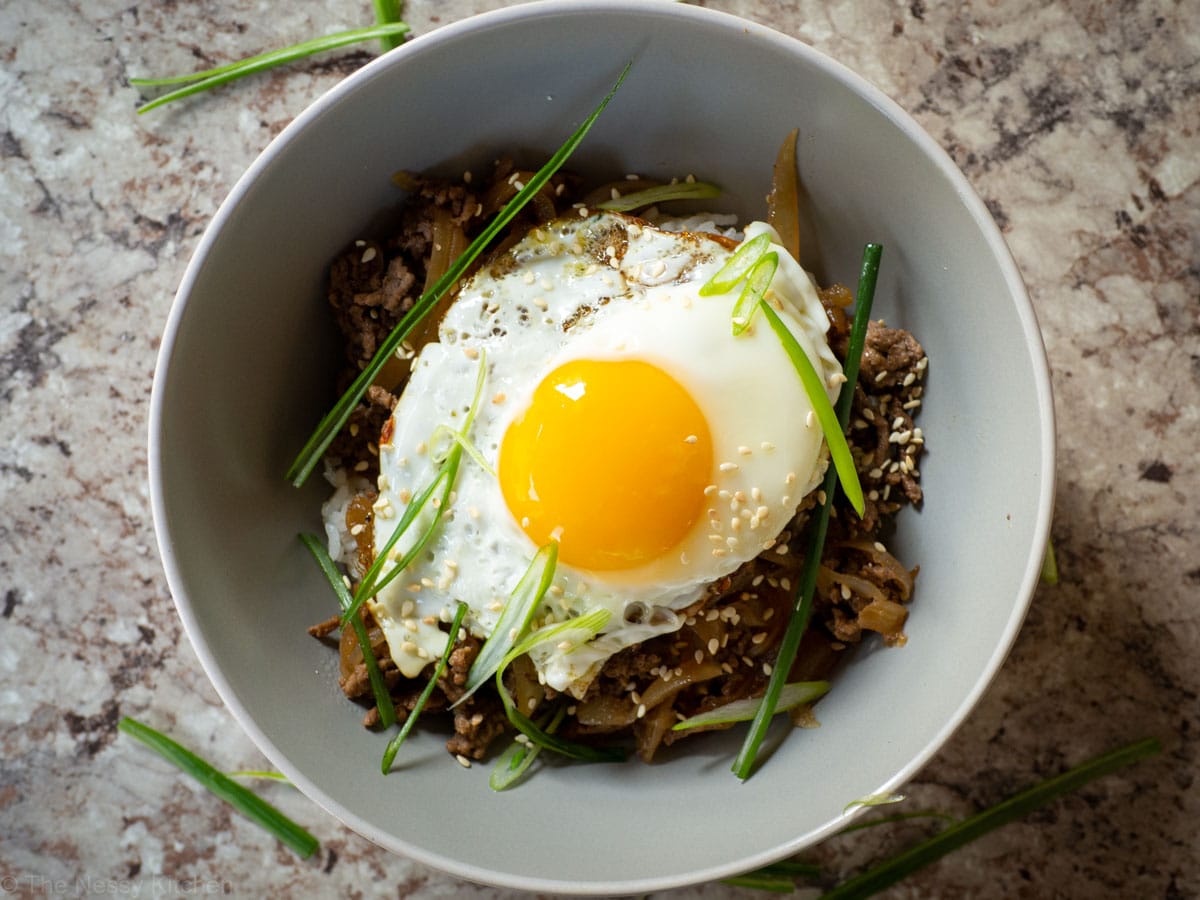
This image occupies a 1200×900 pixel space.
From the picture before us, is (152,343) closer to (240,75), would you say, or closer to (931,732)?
(240,75)

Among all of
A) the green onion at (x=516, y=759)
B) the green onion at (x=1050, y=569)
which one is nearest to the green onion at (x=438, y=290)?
the green onion at (x=516, y=759)

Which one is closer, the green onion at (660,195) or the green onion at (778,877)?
the green onion at (660,195)

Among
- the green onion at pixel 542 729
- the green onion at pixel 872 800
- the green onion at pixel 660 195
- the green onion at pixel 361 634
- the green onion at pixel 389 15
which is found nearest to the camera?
the green onion at pixel 872 800

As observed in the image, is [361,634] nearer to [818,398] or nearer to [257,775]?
[257,775]

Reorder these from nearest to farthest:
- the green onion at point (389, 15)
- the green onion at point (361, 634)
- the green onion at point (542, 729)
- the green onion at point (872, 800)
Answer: the green onion at point (872, 800) → the green onion at point (542, 729) → the green onion at point (361, 634) → the green onion at point (389, 15)

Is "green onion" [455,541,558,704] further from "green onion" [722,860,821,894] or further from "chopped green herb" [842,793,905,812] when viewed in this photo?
"green onion" [722,860,821,894]

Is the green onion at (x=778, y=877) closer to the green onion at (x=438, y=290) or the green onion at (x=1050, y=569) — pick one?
the green onion at (x=1050, y=569)

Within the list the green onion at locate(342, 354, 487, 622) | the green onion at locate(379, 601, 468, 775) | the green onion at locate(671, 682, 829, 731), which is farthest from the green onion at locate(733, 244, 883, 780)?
the green onion at locate(342, 354, 487, 622)
